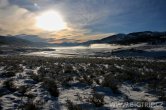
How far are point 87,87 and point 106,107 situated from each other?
3251 millimetres

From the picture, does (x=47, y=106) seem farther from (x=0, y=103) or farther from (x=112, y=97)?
(x=112, y=97)

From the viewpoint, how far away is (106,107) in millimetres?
6164

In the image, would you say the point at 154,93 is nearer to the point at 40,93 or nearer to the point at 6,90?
the point at 40,93

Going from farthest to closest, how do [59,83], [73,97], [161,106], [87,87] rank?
[59,83], [87,87], [73,97], [161,106]

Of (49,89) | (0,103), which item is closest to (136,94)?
(49,89)

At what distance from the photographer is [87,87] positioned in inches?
369

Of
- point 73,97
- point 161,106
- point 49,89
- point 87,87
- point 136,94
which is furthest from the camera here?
point 87,87

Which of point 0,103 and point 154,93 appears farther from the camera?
point 154,93

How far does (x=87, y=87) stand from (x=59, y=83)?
165 centimetres

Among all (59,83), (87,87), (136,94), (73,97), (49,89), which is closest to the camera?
(73,97)

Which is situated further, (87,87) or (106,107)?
(87,87)

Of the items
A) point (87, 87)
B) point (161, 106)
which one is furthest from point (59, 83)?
point (161, 106)

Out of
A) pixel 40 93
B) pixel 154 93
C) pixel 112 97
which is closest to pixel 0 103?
pixel 40 93

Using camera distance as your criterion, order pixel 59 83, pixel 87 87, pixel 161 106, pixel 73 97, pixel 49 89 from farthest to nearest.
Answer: pixel 59 83
pixel 87 87
pixel 49 89
pixel 73 97
pixel 161 106
